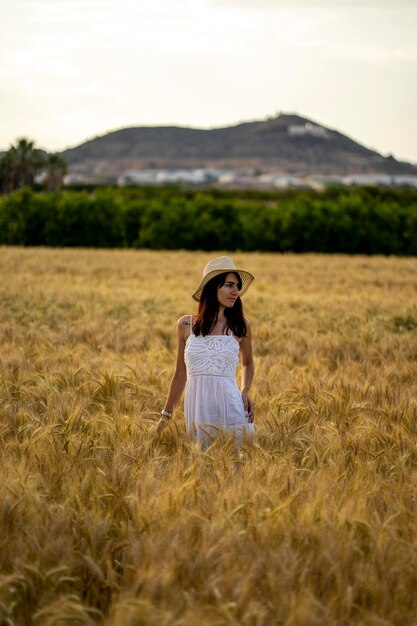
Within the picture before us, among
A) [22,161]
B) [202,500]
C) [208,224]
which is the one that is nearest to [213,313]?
[202,500]

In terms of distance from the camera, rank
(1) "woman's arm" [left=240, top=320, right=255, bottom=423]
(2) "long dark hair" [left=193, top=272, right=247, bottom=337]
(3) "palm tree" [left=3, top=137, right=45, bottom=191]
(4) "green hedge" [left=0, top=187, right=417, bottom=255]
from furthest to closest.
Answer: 1. (3) "palm tree" [left=3, top=137, right=45, bottom=191]
2. (4) "green hedge" [left=0, top=187, right=417, bottom=255]
3. (1) "woman's arm" [left=240, top=320, right=255, bottom=423]
4. (2) "long dark hair" [left=193, top=272, right=247, bottom=337]

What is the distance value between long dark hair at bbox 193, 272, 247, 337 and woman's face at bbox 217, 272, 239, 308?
0.14 ft

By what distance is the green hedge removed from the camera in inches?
1567

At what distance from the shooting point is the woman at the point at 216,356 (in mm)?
5109

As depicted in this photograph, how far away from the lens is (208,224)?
1578 inches

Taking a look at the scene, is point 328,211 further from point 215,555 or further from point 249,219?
point 215,555

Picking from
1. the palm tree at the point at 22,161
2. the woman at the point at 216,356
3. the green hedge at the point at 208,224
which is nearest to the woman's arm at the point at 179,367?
the woman at the point at 216,356

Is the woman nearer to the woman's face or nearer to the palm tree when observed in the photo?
the woman's face

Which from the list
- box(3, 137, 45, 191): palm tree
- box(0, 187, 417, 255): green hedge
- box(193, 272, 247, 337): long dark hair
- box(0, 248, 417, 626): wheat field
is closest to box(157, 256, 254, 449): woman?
box(193, 272, 247, 337): long dark hair

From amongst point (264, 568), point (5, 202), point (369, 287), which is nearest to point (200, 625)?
point (264, 568)

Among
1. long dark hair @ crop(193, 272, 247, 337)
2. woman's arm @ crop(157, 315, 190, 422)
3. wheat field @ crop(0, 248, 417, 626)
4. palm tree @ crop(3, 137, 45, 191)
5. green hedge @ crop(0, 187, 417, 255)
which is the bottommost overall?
wheat field @ crop(0, 248, 417, 626)

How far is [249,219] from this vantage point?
40.3 meters

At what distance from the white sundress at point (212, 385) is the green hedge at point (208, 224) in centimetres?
3478

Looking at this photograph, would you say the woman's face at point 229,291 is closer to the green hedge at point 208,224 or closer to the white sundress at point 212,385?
the white sundress at point 212,385
